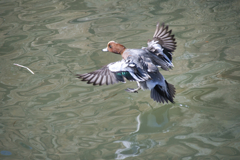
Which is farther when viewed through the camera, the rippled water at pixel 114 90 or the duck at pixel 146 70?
the duck at pixel 146 70

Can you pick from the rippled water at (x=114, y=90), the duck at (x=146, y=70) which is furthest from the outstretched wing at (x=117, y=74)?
the rippled water at (x=114, y=90)

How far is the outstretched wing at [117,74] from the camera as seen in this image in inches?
135

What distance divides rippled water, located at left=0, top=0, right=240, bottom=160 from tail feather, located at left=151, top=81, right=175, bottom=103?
230 millimetres

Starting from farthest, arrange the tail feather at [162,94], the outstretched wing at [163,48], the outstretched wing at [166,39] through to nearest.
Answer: the outstretched wing at [166,39] < the outstretched wing at [163,48] < the tail feather at [162,94]

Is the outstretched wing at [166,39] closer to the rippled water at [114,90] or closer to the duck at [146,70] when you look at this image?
the duck at [146,70]

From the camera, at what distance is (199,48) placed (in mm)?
5250

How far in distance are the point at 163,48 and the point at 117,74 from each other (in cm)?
115

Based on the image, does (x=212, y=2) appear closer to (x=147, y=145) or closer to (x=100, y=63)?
(x=100, y=63)

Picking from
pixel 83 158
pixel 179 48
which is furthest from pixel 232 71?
pixel 83 158

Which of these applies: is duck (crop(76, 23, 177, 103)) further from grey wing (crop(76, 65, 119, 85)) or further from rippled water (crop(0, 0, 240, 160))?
rippled water (crop(0, 0, 240, 160))

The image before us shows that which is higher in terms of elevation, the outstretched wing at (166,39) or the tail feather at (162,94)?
the outstretched wing at (166,39)

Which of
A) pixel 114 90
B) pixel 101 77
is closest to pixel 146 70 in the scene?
pixel 101 77

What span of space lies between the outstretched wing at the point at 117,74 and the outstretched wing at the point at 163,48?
55cm

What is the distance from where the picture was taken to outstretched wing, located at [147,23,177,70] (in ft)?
13.0
